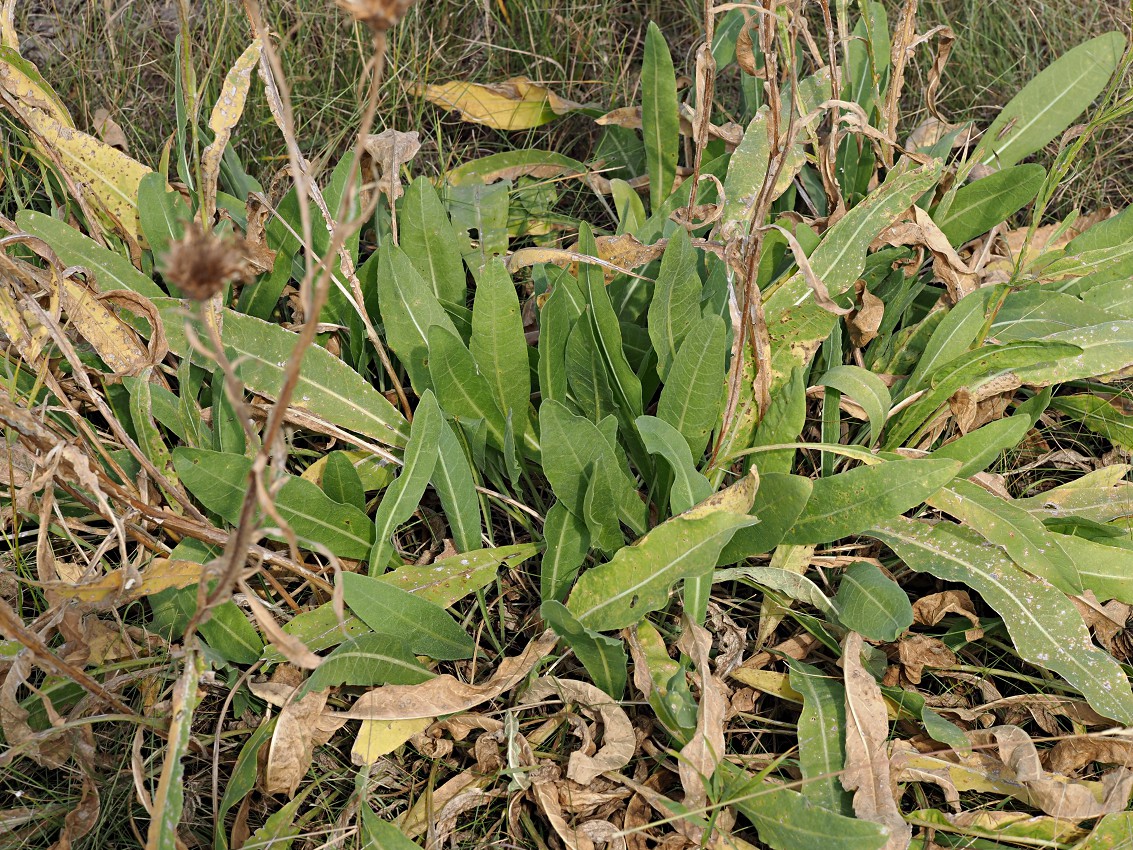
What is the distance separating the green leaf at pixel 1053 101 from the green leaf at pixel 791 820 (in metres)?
1.37

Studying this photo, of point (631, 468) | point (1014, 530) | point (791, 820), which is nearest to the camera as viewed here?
point (791, 820)

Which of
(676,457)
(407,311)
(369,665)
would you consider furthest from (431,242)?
(369,665)

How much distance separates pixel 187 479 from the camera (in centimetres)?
135

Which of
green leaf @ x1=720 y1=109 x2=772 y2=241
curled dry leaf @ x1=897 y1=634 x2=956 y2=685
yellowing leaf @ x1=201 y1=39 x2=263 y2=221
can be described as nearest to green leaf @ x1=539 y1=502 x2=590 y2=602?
curled dry leaf @ x1=897 y1=634 x2=956 y2=685

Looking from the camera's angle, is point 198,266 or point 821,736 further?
point 821,736

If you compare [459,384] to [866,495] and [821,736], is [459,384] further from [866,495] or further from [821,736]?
[821,736]

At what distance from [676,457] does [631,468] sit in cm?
34

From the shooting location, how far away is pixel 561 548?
1.45 m

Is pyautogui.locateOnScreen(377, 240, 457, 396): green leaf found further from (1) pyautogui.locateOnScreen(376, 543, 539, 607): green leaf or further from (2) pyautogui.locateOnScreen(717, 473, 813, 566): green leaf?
(2) pyautogui.locateOnScreen(717, 473, 813, 566): green leaf

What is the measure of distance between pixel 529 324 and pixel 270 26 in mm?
954

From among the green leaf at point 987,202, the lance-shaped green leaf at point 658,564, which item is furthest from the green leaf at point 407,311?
the green leaf at point 987,202

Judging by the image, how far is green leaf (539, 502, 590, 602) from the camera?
1442 millimetres

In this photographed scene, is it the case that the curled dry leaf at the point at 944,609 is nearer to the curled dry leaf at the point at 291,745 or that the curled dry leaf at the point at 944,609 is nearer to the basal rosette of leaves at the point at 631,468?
→ the basal rosette of leaves at the point at 631,468

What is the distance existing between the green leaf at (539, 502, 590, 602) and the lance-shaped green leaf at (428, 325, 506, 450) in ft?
0.70
